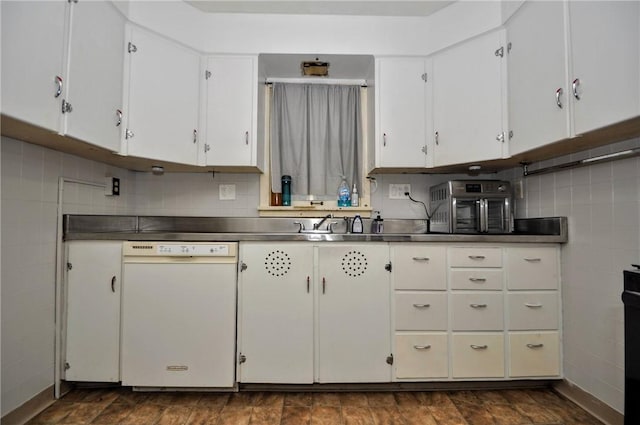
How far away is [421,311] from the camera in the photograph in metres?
1.81

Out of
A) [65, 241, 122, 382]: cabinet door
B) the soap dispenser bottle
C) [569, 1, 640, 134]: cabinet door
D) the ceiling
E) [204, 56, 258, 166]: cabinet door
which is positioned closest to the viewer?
[569, 1, 640, 134]: cabinet door

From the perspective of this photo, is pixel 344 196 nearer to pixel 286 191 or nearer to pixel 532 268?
pixel 286 191

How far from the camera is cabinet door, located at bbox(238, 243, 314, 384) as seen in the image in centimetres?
178

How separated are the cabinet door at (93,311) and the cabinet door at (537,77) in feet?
8.33

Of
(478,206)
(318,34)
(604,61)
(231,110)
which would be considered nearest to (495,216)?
(478,206)

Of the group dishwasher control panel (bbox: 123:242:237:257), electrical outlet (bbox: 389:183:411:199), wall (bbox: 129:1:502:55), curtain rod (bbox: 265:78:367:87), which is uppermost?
wall (bbox: 129:1:502:55)

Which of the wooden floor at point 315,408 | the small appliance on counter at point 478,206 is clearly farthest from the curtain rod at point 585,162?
the wooden floor at point 315,408

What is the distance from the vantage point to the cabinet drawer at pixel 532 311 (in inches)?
71.2

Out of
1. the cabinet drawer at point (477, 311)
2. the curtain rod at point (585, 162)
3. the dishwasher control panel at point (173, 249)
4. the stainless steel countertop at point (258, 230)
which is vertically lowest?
the cabinet drawer at point (477, 311)

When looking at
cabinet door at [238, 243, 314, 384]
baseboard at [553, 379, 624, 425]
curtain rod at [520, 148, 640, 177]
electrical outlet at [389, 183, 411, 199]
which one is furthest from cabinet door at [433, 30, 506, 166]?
baseboard at [553, 379, 624, 425]

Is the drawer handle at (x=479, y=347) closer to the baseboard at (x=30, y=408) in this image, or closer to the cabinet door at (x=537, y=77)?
the cabinet door at (x=537, y=77)

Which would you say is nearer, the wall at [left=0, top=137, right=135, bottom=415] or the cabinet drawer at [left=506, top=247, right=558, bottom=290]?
the wall at [left=0, top=137, right=135, bottom=415]

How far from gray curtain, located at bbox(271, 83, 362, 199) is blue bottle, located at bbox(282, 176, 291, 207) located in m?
0.07

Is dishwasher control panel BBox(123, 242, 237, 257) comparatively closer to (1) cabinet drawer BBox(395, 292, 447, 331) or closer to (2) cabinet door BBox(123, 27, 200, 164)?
(2) cabinet door BBox(123, 27, 200, 164)
